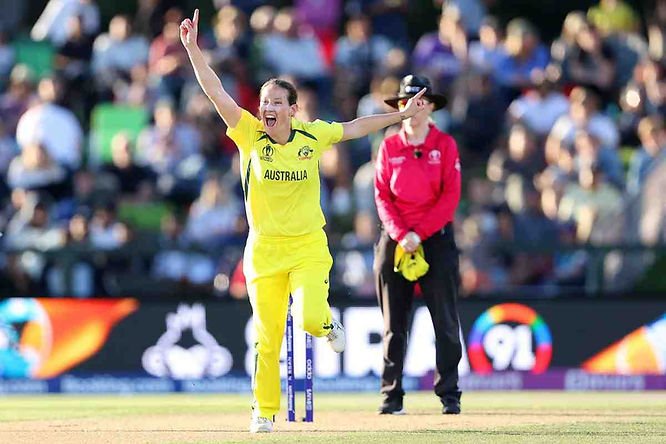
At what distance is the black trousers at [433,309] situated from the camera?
11000mm

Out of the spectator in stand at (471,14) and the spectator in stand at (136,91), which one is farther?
the spectator in stand at (471,14)

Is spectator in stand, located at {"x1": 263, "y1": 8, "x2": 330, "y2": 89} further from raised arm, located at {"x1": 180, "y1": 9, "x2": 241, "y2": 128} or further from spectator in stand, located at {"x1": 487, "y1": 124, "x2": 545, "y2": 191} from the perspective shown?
raised arm, located at {"x1": 180, "y1": 9, "x2": 241, "y2": 128}

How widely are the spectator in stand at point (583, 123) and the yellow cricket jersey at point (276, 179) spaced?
24.9ft

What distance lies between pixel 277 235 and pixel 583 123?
26.5ft

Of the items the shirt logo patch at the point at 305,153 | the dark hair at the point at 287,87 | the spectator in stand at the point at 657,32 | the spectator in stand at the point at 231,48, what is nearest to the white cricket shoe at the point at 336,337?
the shirt logo patch at the point at 305,153

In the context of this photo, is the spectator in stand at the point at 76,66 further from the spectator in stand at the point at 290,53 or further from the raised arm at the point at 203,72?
the raised arm at the point at 203,72

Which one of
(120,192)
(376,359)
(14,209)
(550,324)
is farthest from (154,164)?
(550,324)

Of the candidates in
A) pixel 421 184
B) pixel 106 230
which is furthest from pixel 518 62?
pixel 421 184

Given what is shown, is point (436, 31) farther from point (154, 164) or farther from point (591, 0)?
point (154, 164)

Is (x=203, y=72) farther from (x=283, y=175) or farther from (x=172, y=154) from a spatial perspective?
(x=172, y=154)

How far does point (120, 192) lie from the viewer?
16531 millimetres

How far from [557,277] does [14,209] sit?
5746mm

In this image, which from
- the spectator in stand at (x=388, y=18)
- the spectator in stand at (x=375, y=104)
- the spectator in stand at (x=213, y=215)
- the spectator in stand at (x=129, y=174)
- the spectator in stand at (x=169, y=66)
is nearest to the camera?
the spectator in stand at (x=213, y=215)

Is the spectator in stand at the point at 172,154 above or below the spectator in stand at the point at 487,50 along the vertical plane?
below
